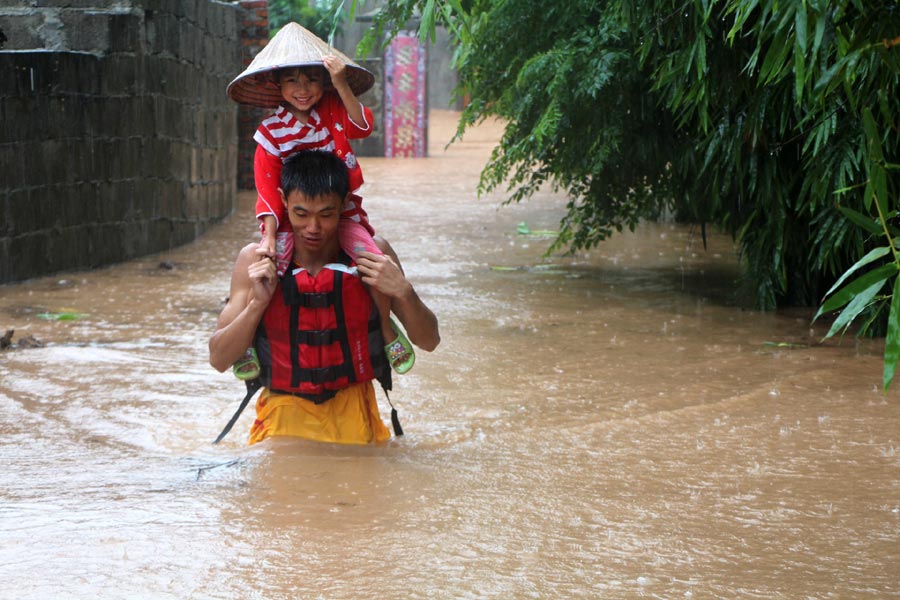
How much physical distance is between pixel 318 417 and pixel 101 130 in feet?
18.0

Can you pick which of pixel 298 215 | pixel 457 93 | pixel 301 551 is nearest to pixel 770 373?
pixel 298 215

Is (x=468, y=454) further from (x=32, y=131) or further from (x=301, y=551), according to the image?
(x=32, y=131)

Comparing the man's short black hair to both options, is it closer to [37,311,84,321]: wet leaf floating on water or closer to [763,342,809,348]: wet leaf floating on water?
[763,342,809,348]: wet leaf floating on water

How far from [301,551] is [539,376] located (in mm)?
2684

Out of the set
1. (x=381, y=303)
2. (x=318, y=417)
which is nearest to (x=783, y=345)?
(x=381, y=303)

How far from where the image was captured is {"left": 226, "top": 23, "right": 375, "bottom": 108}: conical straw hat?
3920mm

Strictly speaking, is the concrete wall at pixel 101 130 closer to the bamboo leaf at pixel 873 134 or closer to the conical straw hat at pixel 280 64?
the conical straw hat at pixel 280 64

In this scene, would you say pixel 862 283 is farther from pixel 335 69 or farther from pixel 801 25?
pixel 335 69

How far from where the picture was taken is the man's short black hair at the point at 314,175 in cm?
379

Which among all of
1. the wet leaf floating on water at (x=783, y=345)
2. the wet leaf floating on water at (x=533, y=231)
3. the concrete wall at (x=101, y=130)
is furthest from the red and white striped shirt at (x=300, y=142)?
the wet leaf floating on water at (x=533, y=231)

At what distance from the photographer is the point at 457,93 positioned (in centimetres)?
865

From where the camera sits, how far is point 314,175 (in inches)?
150

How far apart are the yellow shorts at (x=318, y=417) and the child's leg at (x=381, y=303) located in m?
0.16

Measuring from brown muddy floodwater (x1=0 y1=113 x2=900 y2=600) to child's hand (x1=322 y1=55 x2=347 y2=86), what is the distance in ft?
4.36
